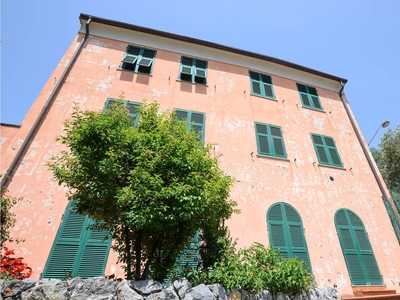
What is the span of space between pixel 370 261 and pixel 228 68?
8499 millimetres

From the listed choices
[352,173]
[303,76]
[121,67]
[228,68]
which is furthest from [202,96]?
[352,173]

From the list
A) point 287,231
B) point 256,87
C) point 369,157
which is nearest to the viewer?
point 287,231

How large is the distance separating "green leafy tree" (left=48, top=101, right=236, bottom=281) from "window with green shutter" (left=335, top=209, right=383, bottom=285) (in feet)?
16.4

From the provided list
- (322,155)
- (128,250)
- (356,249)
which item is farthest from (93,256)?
(322,155)

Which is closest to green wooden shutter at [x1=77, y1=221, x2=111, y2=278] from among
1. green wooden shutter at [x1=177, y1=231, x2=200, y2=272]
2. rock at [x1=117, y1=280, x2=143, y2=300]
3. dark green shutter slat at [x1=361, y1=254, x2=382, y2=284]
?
green wooden shutter at [x1=177, y1=231, x2=200, y2=272]

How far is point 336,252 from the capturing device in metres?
7.04

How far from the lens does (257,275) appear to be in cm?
421

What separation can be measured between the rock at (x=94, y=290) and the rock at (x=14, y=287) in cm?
61

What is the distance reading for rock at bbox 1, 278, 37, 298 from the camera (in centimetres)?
340

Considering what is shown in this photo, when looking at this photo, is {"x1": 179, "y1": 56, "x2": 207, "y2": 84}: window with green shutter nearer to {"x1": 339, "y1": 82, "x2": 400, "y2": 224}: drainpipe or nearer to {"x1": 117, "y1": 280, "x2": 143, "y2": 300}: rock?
{"x1": 339, "y1": 82, "x2": 400, "y2": 224}: drainpipe

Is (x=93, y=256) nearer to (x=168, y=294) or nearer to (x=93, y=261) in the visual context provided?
(x=93, y=261)

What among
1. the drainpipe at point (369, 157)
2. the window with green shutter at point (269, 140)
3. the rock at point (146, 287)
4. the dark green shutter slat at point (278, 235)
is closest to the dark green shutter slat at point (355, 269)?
the dark green shutter slat at point (278, 235)

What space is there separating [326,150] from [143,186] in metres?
7.97

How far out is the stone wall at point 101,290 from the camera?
345 cm
